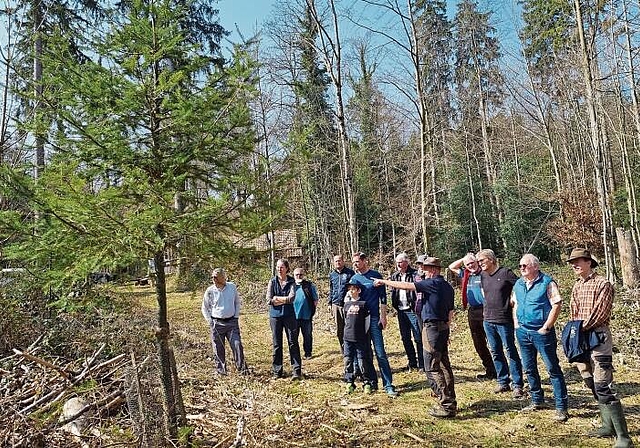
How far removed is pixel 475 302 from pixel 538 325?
1.39 metres

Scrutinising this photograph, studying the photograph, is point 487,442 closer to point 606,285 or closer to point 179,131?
point 606,285

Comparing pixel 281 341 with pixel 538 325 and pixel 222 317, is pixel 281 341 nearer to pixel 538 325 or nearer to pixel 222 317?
pixel 222 317

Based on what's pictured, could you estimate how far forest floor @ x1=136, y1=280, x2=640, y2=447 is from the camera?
471 cm

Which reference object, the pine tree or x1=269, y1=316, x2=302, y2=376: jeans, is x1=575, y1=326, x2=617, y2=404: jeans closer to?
the pine tree

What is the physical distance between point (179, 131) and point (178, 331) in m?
7.55

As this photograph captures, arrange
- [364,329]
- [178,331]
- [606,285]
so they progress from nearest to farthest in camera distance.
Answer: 1. [606,285]
2. [364,329]
3. [178,331]

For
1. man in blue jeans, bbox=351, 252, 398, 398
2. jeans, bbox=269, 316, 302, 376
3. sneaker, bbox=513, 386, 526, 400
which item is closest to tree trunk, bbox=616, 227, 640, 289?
sneaker, bbox=513, 386, 526, 400

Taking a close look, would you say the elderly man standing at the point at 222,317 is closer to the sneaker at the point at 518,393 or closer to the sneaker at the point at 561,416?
the sneaker at the point at 518,393

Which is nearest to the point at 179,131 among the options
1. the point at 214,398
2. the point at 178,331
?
the point at 214,398

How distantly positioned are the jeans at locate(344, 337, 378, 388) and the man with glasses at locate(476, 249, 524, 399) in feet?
5.15

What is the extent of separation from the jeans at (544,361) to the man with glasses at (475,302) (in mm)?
1186

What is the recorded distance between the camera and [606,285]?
4.42 meters

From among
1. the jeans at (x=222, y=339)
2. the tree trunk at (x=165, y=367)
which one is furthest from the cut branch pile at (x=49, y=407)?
the jeans at (x=222, y=339)

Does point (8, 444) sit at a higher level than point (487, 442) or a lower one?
higher
